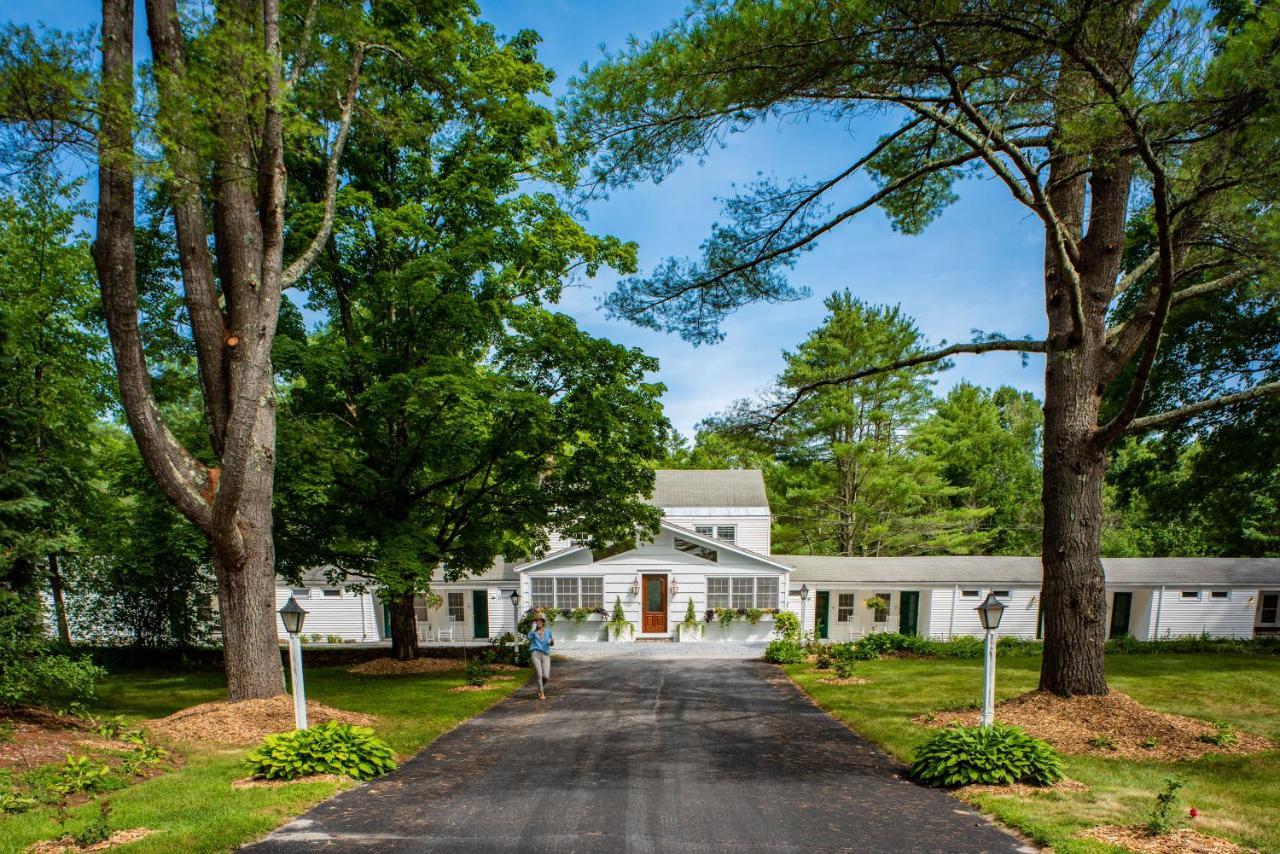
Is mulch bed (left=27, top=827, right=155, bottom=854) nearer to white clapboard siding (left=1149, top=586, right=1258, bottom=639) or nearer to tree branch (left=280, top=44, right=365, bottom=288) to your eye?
tree branch (left=280, top=44, right=365, bottom=288)

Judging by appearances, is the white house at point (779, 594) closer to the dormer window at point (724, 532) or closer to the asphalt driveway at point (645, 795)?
the dormer window at point (724, 532)

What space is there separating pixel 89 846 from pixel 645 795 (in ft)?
13.9

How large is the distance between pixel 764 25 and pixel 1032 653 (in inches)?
695

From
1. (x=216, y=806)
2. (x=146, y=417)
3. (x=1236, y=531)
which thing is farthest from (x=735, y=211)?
(x=1236, y=531)

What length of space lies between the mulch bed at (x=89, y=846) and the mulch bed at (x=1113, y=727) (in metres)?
8.66

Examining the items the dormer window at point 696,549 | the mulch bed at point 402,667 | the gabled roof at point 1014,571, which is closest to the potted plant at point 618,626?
the dormer window at point 696,549

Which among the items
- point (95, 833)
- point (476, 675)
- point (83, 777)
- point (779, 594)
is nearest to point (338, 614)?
point (476, 675)

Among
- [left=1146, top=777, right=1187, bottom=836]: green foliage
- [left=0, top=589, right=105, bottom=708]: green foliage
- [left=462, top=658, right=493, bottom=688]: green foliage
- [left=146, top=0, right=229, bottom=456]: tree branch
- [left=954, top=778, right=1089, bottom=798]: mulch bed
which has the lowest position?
[left=462, top=658, right=493, bottom=688]: green foliage

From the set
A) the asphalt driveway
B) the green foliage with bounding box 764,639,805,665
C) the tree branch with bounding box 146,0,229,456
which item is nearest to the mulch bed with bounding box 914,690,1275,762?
the asphalt driveway

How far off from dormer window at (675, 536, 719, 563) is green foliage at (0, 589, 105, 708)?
14.6m

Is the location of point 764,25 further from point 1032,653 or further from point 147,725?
point 1032,653

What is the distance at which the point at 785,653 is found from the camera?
608 inches

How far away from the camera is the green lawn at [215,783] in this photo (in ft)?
14.8

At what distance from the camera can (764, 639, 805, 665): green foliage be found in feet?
50.3
